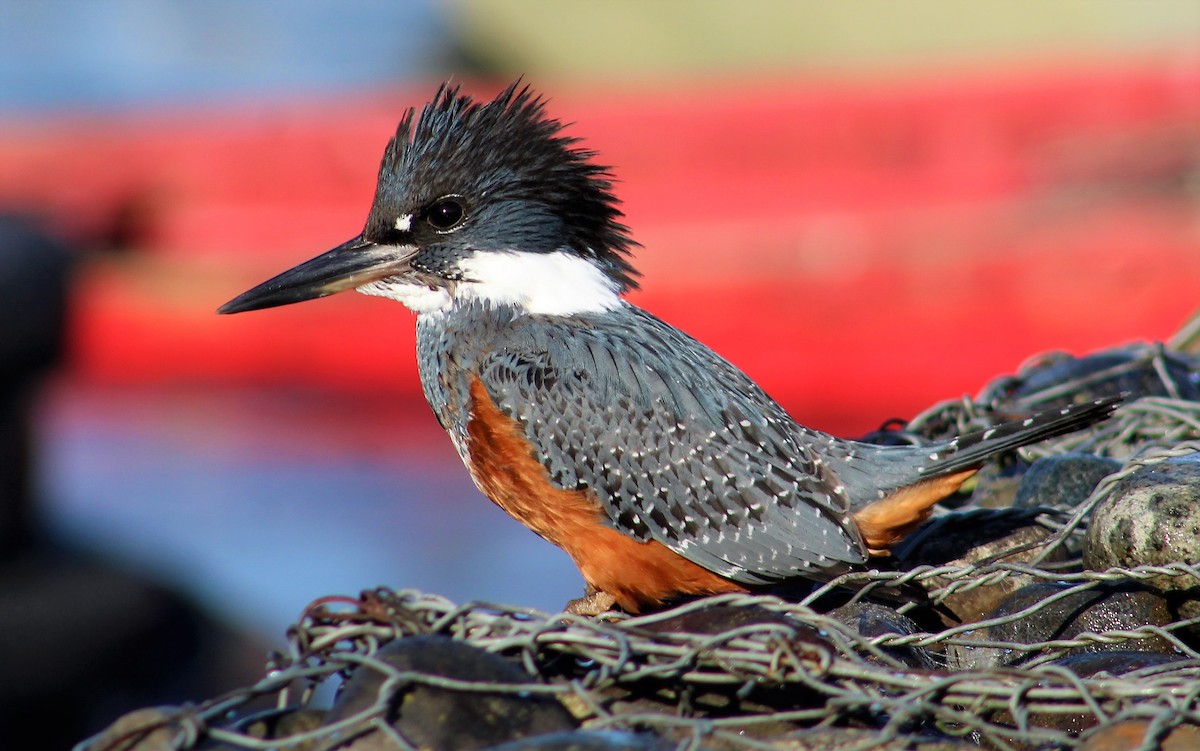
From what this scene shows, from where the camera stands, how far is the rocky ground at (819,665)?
67.1 inches

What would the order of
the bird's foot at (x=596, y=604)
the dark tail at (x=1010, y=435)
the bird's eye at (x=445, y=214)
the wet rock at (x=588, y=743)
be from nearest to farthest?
1. the wet rock at (x=588, y=743)
2. the dark tail at (x=1010, y=435)
3. the bird's foot at (x=596, y=604)
4. the bird's eye at (x=445, y=214)

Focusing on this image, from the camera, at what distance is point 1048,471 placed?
285cm

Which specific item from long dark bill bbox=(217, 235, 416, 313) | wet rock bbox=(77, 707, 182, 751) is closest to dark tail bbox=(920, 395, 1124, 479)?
long dark bill bbox=(217, 235, 416, 313)

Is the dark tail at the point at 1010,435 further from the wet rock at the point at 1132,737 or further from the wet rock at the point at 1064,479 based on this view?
the wet rock at the point at 1132,737

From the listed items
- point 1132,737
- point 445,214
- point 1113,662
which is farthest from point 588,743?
point 445,214

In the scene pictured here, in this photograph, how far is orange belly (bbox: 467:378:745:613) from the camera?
2598 mm

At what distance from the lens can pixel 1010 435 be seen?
255cm

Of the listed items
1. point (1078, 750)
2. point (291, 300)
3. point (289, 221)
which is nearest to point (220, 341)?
point (289, 221)

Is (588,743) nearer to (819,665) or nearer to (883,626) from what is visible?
(819,665)

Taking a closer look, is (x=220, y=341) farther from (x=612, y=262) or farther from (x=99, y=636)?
(x=612, y=262)

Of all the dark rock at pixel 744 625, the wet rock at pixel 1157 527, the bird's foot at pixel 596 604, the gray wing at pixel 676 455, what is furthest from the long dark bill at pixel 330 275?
the wet rock at pixel 1157 527

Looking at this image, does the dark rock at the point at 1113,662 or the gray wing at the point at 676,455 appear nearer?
the dark rock at the point at 1113,662

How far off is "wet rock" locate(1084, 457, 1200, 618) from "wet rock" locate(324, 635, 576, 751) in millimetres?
1145

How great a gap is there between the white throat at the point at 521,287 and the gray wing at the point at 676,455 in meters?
0.14
